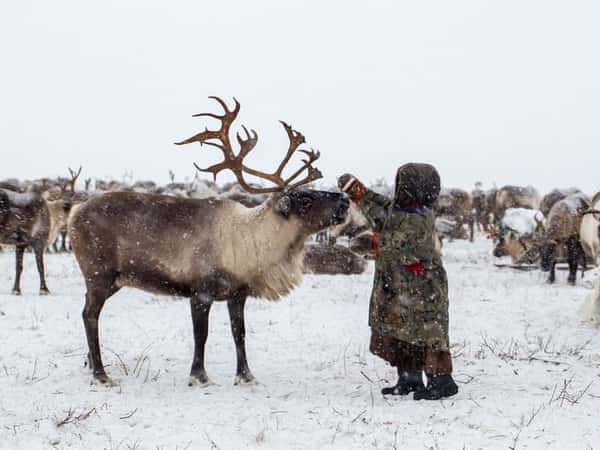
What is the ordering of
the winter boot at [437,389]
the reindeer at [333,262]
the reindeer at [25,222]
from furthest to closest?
1. the reindeer at [333,262]
2. the reindeer at [25,222]
3. the winter boot at [437,389]

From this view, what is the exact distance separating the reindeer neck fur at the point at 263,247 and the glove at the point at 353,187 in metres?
0.65

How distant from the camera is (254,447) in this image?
356cm

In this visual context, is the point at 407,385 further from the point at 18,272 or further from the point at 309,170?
the point at 18,272

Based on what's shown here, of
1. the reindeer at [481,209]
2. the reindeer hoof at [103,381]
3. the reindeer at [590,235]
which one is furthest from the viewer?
the reindeer at [481,209]

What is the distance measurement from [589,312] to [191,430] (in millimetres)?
5595

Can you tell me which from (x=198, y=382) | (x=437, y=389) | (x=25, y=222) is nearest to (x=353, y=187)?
(x=437, y=389)

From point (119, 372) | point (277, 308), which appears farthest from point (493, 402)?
point (277, 308)

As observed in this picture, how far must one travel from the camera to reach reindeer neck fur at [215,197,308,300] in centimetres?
504

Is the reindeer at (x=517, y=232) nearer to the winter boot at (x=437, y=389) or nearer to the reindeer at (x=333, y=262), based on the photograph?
the reindeer at (x=333, y=262)

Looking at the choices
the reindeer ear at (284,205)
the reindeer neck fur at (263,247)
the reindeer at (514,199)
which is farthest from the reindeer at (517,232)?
the reindeer ear at (284,205)

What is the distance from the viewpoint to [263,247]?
201 inches

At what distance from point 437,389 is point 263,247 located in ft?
5.71

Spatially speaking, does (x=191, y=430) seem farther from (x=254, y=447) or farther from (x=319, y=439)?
(x=319, y=439)

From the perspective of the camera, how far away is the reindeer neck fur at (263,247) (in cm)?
504
